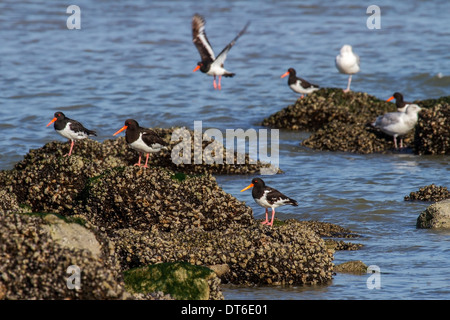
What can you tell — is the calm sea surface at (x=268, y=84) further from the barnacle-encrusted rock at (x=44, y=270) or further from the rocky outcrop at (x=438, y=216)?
the barnacle-encrusted rock at (x=44, y=270)

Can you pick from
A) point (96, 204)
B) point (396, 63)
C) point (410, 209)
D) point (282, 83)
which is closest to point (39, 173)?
point (96, 204)

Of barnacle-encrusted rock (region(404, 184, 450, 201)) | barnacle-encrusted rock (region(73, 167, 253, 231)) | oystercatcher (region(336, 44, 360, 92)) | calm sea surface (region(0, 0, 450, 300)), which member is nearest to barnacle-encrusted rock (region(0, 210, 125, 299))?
calm sea surface (region(0, 0, 450, 300))

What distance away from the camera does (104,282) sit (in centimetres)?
639

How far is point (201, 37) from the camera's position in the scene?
17156 millimetres

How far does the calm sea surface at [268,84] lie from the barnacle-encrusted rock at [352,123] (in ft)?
1.39

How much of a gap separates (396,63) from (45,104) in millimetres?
12934

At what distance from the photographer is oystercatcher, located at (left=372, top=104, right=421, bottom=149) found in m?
15.6

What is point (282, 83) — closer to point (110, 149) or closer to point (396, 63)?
point (396, 63)

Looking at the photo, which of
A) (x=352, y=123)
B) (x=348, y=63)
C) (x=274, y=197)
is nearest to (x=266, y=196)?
(x=274, y=197)

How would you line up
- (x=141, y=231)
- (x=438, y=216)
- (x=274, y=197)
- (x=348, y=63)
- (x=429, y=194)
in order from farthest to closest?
(x=348, y=63) → (x=429, y=194) → (x=438, y=216) → (x=274, y=197) → (x=141, y=231)

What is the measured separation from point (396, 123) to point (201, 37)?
5.24m

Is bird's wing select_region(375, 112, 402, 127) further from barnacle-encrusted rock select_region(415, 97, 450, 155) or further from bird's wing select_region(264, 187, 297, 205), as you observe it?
bird's wing select_region(264, 187, 297, 205)

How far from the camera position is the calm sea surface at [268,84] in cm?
961

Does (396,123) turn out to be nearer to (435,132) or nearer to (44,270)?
(435,132)
